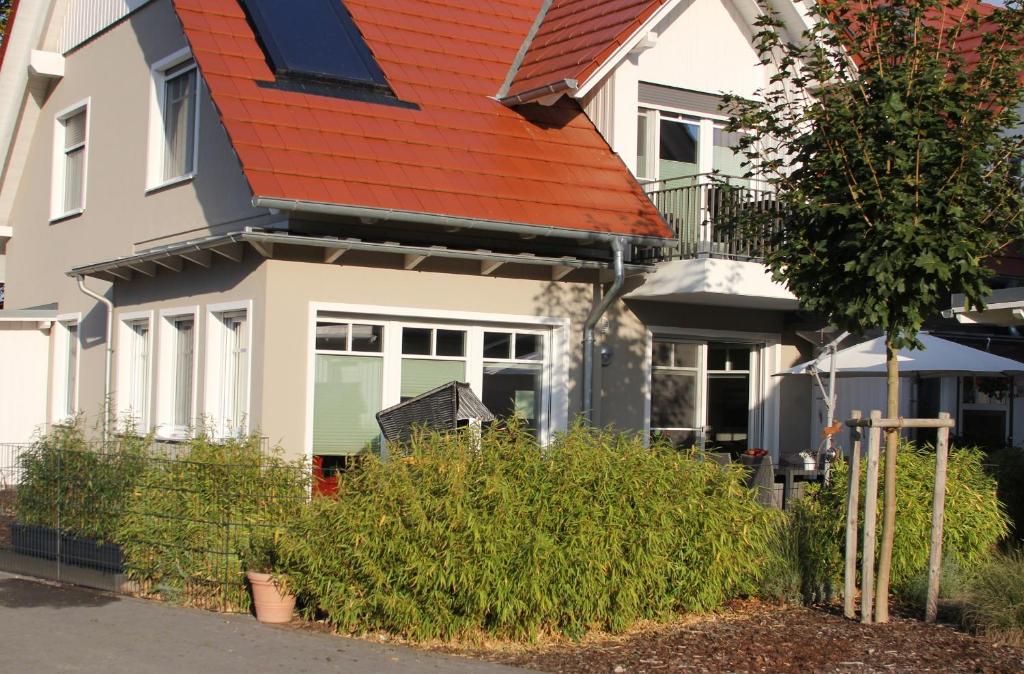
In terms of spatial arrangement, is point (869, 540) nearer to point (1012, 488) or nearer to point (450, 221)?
point (1012, 488)

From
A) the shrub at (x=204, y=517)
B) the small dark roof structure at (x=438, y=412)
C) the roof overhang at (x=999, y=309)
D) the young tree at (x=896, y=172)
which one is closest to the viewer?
the young tree at (x=896, y=172)

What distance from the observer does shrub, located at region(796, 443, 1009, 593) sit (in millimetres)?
10008

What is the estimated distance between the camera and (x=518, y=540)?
28.3 ft

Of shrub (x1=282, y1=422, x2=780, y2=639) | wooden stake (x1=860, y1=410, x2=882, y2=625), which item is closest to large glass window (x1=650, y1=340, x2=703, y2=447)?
shrub (x1=282, y1=422, x2=780, y2=639)

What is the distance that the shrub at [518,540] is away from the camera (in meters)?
8.55

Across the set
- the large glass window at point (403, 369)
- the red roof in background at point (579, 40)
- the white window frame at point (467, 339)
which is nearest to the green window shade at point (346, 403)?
the large glass window at point (403, 369)

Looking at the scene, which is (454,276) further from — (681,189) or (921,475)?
(921,475)

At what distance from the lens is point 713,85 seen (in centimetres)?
1608

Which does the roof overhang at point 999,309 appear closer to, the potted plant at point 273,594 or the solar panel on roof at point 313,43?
the potted plant at point 273,594

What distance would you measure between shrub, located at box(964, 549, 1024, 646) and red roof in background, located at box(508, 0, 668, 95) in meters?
7.55

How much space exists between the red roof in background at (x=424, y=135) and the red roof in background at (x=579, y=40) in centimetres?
34

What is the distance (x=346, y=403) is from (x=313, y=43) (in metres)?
4.08

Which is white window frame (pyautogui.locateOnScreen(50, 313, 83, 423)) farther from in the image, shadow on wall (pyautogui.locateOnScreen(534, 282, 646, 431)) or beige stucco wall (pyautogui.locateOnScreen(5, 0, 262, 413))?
shadow on wall (pyautogui.locateOnScreen(534, 282, 646, 431))

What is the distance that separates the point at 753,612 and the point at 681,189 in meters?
6.41
